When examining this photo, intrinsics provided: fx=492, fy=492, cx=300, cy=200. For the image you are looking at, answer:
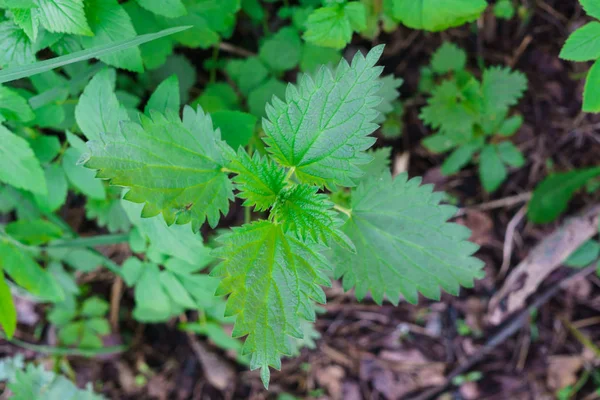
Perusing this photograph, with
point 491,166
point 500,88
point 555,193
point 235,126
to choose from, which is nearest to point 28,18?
point 235,126

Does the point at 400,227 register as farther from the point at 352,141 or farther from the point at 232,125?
the point at 232,125

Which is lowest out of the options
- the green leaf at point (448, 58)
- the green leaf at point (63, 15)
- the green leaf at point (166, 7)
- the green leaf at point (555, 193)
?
the green leaf at point (555, 193)

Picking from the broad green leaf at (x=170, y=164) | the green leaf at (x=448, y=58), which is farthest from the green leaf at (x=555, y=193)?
the broad green leaf at (x=170, y=164)

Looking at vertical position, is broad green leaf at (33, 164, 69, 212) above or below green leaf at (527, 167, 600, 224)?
above

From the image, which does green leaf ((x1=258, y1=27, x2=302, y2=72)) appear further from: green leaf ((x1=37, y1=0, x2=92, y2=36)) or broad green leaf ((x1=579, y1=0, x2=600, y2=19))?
broad green leaf ((x1=579, y1=0, x2=600, y2=19))

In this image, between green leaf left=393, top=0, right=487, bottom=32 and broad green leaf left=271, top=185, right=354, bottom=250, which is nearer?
broad green leaf left=271, top=185, right=354, bottom=250

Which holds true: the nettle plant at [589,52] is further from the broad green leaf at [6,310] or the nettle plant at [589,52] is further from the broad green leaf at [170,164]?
the broad green leaf at [6,310]

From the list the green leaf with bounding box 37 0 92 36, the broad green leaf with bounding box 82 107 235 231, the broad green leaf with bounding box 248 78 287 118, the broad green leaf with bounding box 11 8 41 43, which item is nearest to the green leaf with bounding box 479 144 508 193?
the broad green leaf with bounding box 248 78 287 118
